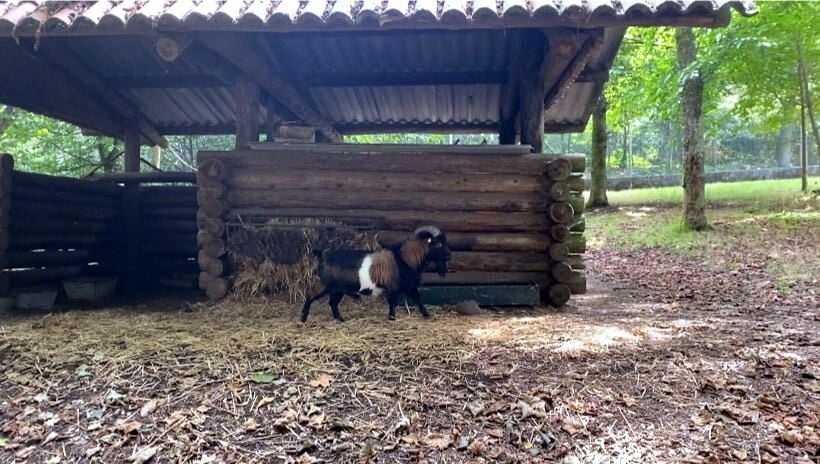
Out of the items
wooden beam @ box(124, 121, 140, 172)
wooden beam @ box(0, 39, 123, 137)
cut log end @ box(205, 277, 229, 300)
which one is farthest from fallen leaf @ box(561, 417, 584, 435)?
wooden beam @ box(124, 121, 140, 172)

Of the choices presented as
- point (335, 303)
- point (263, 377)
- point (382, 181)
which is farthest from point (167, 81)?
point (263, 377)

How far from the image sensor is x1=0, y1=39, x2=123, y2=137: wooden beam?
5.71 metres

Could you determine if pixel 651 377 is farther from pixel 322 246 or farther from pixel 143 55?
pixel 143 55

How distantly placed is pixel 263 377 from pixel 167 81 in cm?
551

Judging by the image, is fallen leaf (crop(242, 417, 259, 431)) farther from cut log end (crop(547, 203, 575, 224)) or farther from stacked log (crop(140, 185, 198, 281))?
stacked log (crop(140, 185, 198, 281))

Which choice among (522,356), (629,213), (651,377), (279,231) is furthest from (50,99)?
(629,213)

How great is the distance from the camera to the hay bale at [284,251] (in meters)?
5.56

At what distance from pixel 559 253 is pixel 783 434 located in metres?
3.09

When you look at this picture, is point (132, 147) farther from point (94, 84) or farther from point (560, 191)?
point (560, 191)

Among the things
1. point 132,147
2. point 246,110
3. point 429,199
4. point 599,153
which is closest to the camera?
point 429,199

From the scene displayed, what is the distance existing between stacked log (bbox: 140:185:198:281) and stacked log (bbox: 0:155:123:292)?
16.1 inches

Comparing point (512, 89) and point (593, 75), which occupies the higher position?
point (593, 75)

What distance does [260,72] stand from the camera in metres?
5.55

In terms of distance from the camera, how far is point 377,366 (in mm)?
3473
